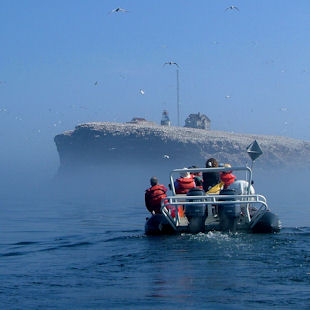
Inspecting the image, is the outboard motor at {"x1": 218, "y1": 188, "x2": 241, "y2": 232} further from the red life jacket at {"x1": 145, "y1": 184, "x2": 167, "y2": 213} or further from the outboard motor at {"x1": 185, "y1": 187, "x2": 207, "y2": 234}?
the red life jacket at {"x1": 145, "y1": 184, "x2": 167, "y2": 213}

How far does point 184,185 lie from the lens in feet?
57.8

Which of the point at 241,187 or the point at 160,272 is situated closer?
the point at 160,272

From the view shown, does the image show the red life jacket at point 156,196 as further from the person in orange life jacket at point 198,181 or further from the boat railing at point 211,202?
the person in orange life jacket at point 198,181

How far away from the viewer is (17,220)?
30078 millimetres

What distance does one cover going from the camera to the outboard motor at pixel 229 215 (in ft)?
51.3

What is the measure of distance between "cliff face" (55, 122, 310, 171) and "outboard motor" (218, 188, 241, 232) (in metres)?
155

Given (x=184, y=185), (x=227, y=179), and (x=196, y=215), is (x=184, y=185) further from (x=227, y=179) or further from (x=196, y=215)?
(x=196, y=215)

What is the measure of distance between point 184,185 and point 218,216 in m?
1.80

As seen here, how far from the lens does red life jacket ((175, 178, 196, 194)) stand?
57.8ft

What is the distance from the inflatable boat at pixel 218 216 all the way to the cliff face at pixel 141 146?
506ft

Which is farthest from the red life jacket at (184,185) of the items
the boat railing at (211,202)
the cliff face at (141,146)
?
the cliff face at (141,146)

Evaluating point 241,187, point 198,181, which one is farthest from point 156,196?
point 241,187

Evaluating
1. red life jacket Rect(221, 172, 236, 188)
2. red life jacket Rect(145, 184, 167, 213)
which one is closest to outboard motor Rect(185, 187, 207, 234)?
red life jacket Rect(145, 184, 167, 213)

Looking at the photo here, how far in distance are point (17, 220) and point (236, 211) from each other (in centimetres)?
1665
